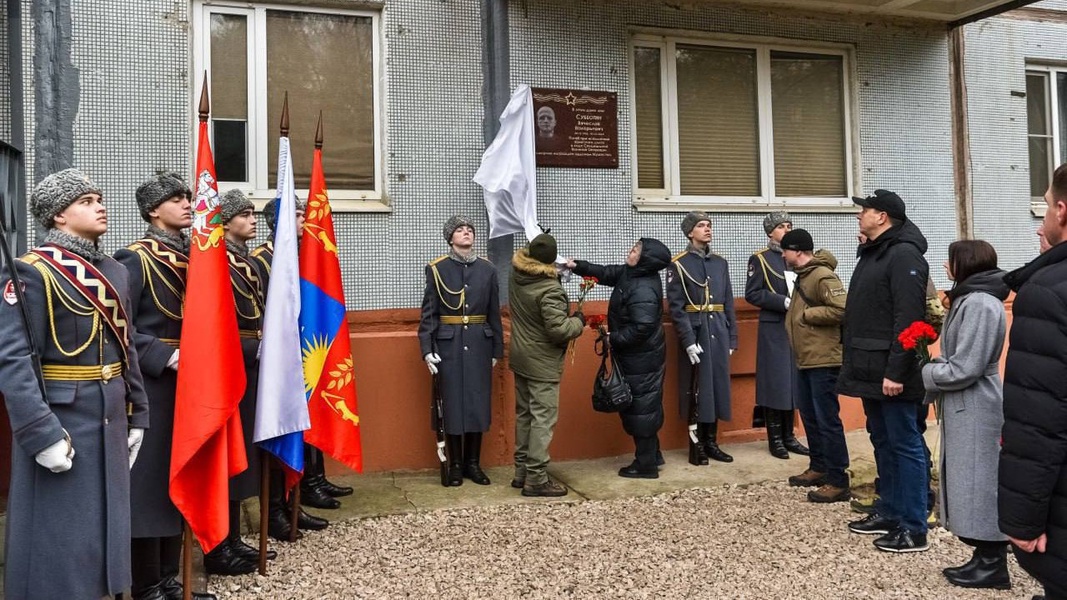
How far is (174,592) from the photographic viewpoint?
3.70 meters

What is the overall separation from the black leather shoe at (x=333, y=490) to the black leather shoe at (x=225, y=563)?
4.09 ft

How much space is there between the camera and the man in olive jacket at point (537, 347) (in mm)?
5418

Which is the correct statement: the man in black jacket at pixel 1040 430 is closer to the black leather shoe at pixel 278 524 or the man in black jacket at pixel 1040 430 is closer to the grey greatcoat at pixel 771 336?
the black leather shoe at pixel 278 524

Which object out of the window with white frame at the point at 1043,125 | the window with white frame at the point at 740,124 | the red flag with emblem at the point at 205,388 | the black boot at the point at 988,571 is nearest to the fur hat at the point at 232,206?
the red flag with emblem at the point at 205,388

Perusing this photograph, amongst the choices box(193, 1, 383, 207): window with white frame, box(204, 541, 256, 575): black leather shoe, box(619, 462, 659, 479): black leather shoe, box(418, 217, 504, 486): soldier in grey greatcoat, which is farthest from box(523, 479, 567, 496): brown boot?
box(193, 1, 383, 207): window with white frame

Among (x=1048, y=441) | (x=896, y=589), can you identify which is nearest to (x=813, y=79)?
(x=896, y=589)

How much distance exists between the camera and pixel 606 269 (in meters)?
6.02

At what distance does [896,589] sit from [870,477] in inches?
82.7

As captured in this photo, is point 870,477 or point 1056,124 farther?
point 1056,124

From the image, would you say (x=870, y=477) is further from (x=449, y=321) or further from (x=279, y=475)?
(x=279, y=475)

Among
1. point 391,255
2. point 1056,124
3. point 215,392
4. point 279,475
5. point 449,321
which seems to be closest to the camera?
point 215,392

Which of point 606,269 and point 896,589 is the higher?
point 606,269

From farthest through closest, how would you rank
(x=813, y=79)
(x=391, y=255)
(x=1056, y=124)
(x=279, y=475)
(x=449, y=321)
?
1. (x=1056, y=124)
2. (x=813, y=79)
3. (x=391, y=255)
4. (x=449, y=321)
5. (x=279, y=475)

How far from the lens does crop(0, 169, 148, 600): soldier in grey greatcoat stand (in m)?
2.85
